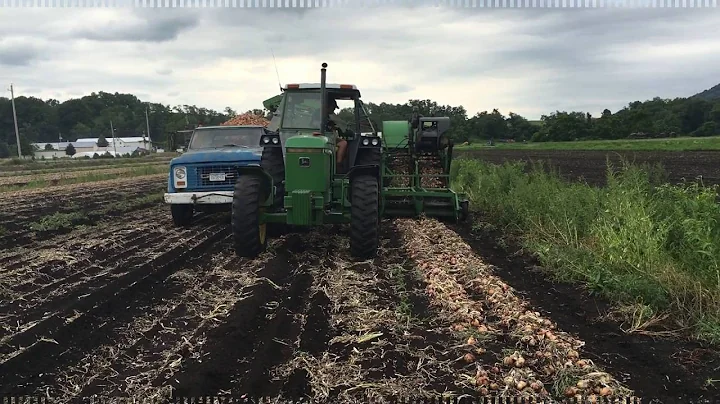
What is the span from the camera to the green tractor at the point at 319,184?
753cm

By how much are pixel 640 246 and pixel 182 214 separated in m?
7.91

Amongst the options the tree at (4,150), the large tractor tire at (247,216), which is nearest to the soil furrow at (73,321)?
the large tractor tire at (247,216)

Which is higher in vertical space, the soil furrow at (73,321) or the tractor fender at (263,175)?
the tractor fender at (263,175)

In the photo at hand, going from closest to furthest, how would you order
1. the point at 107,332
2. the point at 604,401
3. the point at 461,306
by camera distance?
the point at 604,401 → the point at 107,332 → the point at 461,306

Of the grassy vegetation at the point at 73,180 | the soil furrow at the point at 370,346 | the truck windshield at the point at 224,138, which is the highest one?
the truck windshield at the point at 224,138

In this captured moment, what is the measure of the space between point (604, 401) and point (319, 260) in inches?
184

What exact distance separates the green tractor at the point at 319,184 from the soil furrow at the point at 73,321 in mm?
1095

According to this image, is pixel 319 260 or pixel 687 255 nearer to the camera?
pixel 687 255

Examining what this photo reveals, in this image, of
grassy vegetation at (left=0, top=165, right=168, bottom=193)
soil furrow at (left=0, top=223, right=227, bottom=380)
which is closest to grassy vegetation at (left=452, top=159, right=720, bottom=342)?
soil furrow at (left=0, top=223, right=227, bottom=380)

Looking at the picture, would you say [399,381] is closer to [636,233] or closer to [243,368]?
[243,368]

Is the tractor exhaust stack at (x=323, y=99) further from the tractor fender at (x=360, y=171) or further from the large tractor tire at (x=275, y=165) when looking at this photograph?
the tractor fender at (x=360, y=171)

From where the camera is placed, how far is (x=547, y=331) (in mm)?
4562

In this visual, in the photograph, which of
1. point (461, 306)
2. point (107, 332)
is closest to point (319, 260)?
point (461, 306)

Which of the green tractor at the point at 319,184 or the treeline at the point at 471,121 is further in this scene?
the treeline at the point at 471,121
